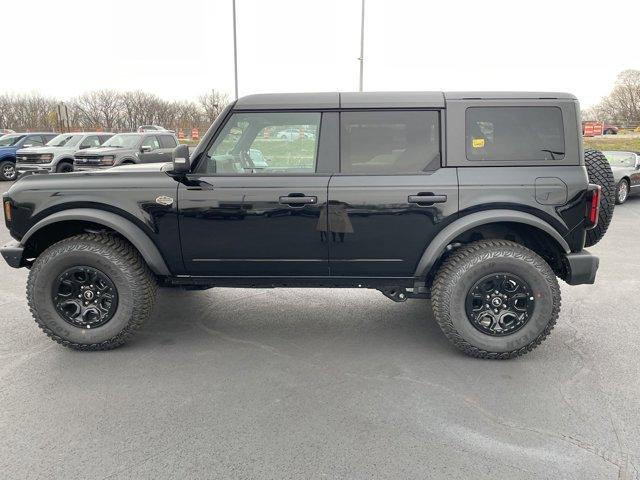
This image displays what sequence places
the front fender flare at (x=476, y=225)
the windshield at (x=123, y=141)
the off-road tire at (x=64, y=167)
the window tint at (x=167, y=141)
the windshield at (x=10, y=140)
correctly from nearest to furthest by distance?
the front fender flare at (x=476, y=225) < the windshield at (x=123, y=141) < the off-road tire at (x=64, y=167) < the window tint at (x=167, y=141) < the windshield at (x=10, y=140)

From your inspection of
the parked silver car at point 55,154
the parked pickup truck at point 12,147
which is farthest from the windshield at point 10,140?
the parked silver car at point 55,154

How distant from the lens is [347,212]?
3.65 m

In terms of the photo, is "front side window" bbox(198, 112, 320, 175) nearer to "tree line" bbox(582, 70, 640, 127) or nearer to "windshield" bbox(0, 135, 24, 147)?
"windshield" bbox(0, 135, 24, 147)

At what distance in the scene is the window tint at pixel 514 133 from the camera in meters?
3.63

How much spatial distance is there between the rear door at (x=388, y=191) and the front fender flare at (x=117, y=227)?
135cm

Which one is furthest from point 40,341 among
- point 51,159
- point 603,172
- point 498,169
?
point 51,159

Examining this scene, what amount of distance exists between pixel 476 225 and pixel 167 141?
14649 millimetres

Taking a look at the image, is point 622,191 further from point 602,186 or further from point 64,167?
point 64,167

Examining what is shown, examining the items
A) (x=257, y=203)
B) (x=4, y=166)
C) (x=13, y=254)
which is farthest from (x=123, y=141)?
(x=257, y=203)

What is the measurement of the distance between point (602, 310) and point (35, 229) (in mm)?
5035

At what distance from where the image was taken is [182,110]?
50.8 m

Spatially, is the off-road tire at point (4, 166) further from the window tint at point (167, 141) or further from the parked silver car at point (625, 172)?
the parked silver car at point (625, 172)

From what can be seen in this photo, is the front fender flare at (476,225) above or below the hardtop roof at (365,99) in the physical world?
below

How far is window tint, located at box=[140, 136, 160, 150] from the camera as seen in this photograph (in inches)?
616
